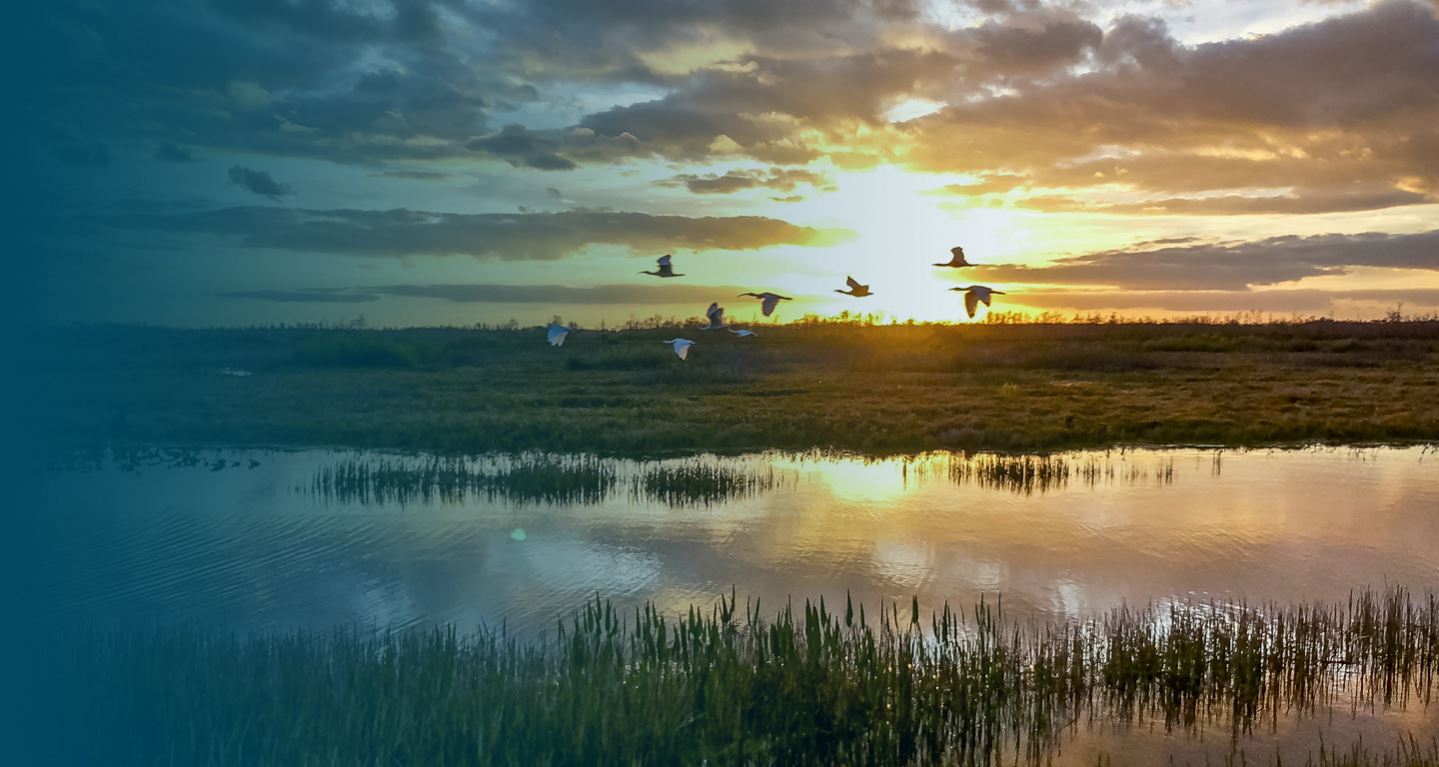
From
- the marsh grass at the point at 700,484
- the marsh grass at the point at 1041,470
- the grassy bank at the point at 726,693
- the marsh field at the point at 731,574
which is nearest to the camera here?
the grassy bank at the point at 726,693

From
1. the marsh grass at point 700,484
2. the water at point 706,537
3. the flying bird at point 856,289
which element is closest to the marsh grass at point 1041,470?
the water at point 706,537

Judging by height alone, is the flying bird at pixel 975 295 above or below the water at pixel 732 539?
above

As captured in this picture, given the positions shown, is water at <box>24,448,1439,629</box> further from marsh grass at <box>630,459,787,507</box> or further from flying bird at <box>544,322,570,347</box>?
flying bird at <box>544,322,570,347</box>

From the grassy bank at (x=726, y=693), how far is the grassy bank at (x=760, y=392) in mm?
16132

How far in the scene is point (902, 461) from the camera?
24.0m

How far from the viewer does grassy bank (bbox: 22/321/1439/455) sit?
26.6 m

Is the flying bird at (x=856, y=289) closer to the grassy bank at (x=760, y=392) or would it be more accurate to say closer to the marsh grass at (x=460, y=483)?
the marsh grass at (x=460, y=483)

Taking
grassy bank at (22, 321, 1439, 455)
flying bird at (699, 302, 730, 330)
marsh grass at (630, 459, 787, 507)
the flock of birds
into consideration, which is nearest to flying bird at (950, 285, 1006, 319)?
the flock of birds

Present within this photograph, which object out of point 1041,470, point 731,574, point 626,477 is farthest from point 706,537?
point 1041,470

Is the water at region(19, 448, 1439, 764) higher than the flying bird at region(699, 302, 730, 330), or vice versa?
the flying bird at region(699, 302, 730, 330)

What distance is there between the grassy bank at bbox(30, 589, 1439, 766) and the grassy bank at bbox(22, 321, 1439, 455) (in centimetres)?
1613

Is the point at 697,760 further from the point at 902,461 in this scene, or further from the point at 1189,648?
the point at 902,461

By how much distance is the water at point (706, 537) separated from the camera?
12430 mm

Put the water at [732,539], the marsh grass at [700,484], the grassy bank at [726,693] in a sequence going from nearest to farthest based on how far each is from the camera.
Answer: the grassy bank at [726,693] → the water at [732,539] → the marsh grass at [700,484]
